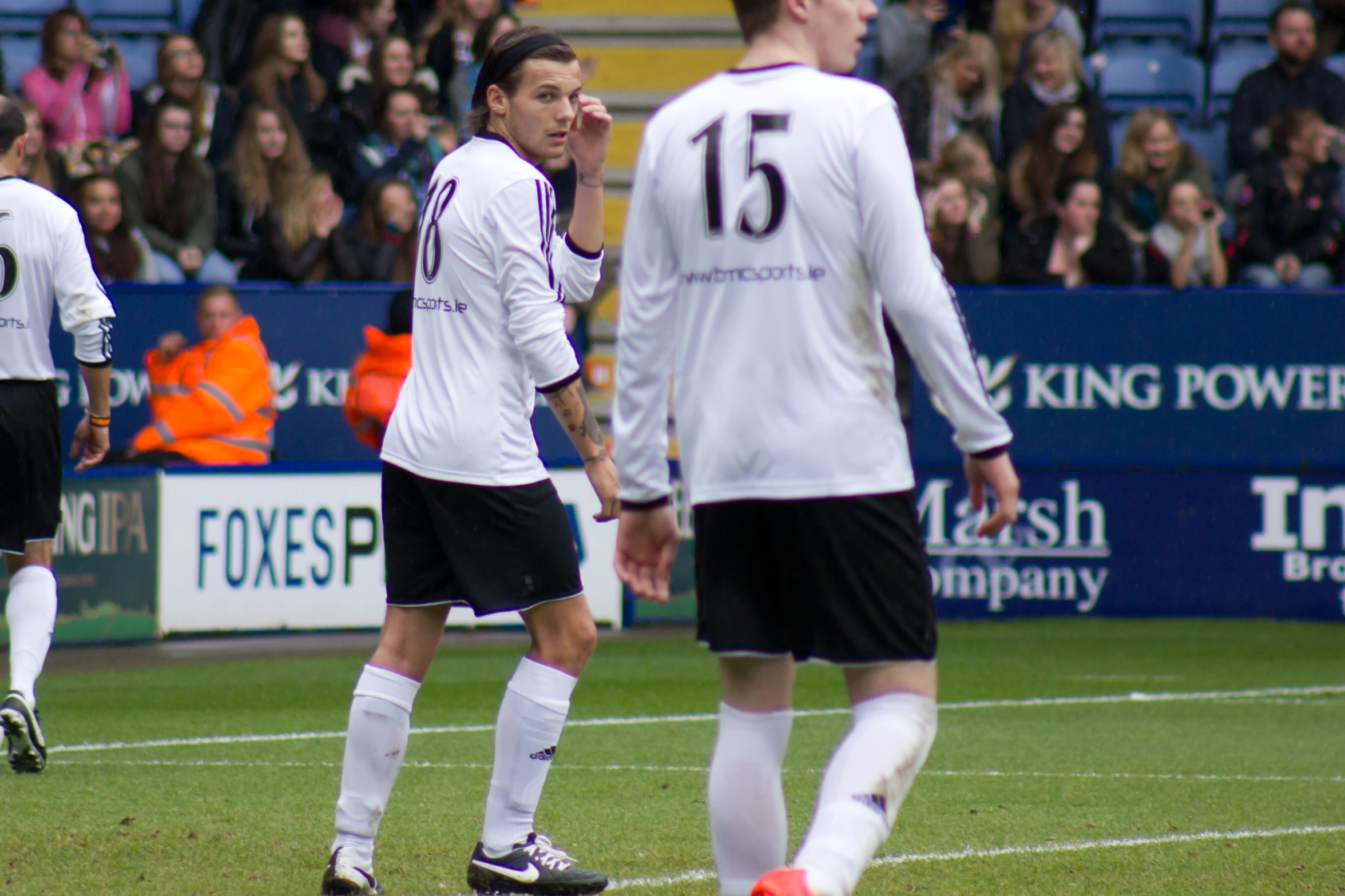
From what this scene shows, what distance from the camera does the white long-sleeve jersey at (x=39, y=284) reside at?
6.81 metres

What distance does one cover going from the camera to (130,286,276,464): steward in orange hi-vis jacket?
11.4 meters

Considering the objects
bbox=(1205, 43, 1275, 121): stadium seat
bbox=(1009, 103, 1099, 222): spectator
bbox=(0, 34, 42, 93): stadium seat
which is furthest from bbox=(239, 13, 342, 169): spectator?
bbox=(1205, 43, 1275, 121): stadium seat

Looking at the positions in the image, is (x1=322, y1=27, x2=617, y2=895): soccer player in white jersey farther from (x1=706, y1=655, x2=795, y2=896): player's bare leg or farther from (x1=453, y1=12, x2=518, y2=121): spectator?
(x1=453, y1=12, x2=518, y2=121): spectator

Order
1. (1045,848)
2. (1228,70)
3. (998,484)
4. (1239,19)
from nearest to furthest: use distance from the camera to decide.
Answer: (998,484), (1045,848), (1228,70), (1239,19)

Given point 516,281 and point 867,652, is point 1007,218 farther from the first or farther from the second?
point 867,652

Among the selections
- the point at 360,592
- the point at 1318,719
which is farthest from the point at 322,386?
the point at 1318,719

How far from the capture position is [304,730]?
25.5ft

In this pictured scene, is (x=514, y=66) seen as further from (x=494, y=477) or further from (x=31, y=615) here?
(x=31, y=615)

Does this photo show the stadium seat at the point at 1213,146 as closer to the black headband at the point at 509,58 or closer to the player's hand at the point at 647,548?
the black headband at the point at 509,58

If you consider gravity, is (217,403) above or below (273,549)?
above

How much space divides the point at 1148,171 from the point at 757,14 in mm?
10273

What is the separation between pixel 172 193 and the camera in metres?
12.5

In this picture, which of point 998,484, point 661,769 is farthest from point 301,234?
point 998,484

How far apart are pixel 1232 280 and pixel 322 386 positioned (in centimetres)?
614
